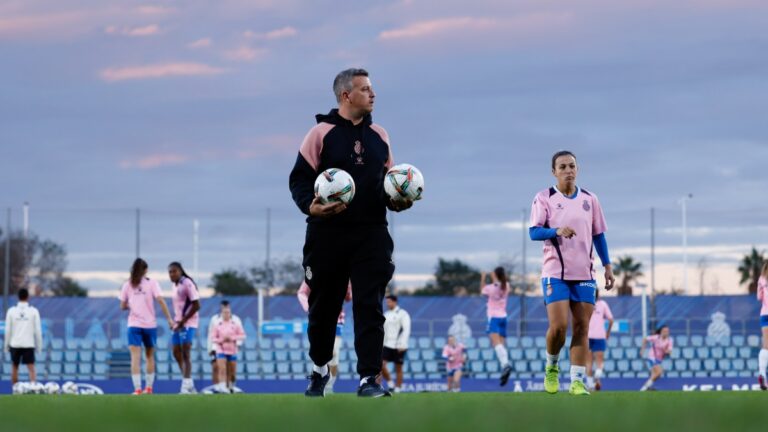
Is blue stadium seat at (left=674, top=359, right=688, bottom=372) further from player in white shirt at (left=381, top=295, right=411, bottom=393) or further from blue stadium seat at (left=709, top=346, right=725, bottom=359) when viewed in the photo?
player in white shirt at (left=381, top=295, right=411, bottom=393)

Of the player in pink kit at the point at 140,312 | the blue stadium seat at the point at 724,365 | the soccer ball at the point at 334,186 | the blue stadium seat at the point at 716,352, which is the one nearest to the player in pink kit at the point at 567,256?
the soccer ball at the point at 334,186

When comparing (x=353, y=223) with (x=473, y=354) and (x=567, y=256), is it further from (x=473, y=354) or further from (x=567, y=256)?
(x=473, y=354)

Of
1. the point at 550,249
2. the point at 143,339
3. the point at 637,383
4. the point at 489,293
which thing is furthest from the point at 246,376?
the point at 550,249

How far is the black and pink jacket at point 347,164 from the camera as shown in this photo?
793 centimetres

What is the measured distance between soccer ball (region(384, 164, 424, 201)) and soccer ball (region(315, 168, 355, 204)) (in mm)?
273

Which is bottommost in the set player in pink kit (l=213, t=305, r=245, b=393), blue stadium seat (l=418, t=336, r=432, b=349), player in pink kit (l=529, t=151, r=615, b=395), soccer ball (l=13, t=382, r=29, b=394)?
soccer ball (l=13, t=382, r=29, b=394)

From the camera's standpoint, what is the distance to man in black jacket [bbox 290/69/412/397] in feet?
26.1

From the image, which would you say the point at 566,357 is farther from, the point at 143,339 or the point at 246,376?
the point at 143,339

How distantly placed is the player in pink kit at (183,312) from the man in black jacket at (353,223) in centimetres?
1197

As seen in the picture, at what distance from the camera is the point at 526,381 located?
33.9 m

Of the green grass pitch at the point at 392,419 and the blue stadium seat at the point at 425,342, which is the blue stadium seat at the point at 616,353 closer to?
the blue stadium seat at the point at 425,342

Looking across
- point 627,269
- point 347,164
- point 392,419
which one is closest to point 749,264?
point 627,269

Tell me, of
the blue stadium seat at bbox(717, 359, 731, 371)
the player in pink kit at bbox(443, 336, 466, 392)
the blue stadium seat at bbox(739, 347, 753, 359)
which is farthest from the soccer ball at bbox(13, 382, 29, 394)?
the blue stadium seat at bbox(739, 347, 753, 359)

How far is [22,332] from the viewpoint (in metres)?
23.0
